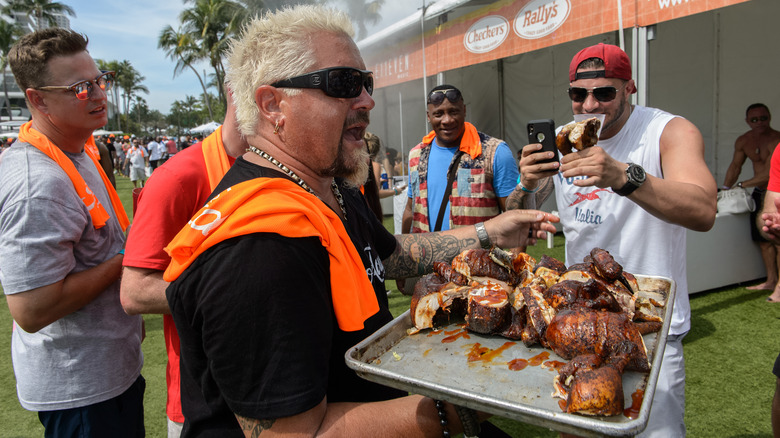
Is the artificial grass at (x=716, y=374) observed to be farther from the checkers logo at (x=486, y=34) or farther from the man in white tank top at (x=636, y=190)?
the checkers logo at (x=486, y=34)

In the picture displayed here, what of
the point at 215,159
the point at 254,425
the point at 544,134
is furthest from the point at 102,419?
the point at 544,134

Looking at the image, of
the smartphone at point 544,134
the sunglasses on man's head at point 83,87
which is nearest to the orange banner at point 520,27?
the smartphone at point 544,134

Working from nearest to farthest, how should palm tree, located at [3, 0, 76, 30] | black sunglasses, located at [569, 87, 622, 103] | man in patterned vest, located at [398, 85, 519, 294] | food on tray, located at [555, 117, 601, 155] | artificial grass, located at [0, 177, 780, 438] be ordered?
1. food on tray, located at [555, 117, 601, 155]
2. black sunglasses, located at [569, 87, 622, 103]
3. artificial grass, located at [0, 177, 780, 438]
4. man in patterned vest, located at [398, 85, 519, 294]
5. palm tree, located at [3, 0, 76, 30]

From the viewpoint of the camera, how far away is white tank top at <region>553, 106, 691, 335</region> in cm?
256

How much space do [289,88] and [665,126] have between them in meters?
2.05

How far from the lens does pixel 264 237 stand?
1.25 m

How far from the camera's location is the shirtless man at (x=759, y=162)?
606 centimetres

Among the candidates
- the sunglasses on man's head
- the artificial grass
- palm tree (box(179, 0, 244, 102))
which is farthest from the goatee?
palm tree (box(179, 0, 244, 102))

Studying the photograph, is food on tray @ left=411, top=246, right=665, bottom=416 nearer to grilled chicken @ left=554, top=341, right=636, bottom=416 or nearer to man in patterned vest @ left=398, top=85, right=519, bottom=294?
grilled chicken @ left=554, top=341, right=636, bottom=416

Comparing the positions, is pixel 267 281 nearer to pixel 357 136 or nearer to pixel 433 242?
pixel 357 136

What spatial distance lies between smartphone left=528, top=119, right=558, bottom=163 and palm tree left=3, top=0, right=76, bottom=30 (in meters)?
62.6

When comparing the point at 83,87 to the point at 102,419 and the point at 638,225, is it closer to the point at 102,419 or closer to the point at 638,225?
the point at 102,419

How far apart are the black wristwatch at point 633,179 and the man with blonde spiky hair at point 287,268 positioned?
1207 millimetres

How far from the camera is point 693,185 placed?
230 centimetres
